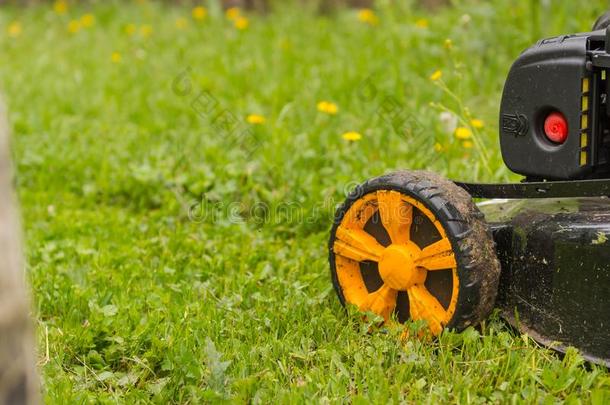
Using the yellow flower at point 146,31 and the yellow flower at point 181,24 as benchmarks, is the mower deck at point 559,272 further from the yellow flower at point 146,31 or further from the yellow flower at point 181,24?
the yellow flower at point 181,24

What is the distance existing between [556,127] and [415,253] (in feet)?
1.66

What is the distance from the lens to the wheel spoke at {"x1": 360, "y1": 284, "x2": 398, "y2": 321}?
8.57 ft

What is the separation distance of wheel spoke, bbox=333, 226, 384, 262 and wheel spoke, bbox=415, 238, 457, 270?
0.51 ft

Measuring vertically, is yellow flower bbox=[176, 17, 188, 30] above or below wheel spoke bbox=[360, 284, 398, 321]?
Result: above

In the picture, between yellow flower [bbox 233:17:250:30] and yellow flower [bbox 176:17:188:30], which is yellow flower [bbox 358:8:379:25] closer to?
yellow flower [bbox 233:17:250:30]

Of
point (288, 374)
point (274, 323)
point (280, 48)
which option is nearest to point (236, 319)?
point (274, 323)

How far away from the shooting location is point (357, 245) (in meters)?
2.64

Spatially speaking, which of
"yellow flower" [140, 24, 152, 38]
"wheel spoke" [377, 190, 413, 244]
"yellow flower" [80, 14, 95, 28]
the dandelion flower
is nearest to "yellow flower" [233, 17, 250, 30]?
"yellow flower" [140, 24, 152, 38]

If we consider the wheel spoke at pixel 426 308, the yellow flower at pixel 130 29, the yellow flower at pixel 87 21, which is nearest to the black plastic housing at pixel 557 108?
the wheel spoke at pixel 426 308

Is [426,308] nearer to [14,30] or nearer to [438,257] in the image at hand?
[438,257]

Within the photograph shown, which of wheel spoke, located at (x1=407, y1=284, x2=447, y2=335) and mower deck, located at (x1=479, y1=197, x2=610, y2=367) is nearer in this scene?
mower deck, located at (x1=479, y1=197, x2=610, y2=367)

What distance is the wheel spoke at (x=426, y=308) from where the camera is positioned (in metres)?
2.49

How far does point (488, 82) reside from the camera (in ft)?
16.3

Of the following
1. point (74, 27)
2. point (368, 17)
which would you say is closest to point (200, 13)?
point (74, 27)
